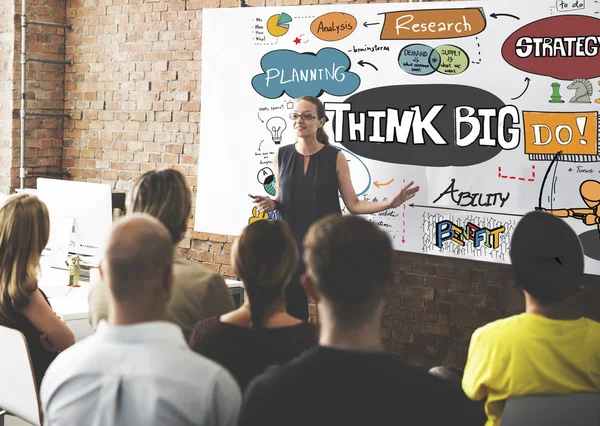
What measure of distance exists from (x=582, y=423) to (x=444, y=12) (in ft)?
8.92

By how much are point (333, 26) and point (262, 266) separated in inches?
108

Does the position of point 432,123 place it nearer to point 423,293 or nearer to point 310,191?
point 310,191

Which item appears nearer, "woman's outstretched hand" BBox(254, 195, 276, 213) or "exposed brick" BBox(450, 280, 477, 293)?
"woman's outstretched hand" BBox(254, 195, 276, 213)

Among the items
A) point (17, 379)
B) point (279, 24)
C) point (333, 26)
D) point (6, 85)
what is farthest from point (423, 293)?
point (6, 85)

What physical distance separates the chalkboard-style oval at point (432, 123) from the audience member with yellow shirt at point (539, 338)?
199 cm

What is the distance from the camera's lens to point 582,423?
72.2 inches

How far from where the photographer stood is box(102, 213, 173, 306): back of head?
1.53 meters

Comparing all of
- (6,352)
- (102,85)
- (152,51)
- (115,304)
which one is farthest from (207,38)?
(115,304)

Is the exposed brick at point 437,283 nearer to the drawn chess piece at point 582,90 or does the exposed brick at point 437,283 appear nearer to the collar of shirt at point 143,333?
the drawn chess piece at point 582,90

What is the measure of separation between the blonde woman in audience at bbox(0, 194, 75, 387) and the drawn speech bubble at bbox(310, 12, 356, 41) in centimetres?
231

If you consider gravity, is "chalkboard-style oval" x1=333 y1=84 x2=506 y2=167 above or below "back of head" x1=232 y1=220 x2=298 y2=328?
above

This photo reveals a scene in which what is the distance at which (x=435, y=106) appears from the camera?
4.08m

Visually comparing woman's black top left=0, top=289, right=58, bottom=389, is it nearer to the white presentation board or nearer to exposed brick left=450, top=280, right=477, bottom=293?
the white presentation board

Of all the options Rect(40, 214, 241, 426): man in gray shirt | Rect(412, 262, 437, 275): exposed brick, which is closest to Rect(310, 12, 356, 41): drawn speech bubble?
Rect(412, 262, 437, 275): exposed brick
